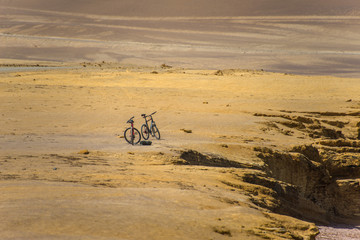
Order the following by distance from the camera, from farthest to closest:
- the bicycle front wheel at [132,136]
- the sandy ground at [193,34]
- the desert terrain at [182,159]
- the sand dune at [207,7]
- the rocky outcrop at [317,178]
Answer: the sand dune at [207,7]
the sandy ground at [193,34]
the bicycle front wheel at [132,136]
the rocky outcrop at [317,178]
the desert terrain at [182,159]

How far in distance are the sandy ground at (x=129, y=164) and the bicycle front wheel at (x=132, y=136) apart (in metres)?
0.13

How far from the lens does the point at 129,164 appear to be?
750 centimetres

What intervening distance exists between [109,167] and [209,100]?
1062cm

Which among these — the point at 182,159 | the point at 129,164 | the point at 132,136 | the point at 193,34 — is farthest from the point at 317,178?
the point at 193,34

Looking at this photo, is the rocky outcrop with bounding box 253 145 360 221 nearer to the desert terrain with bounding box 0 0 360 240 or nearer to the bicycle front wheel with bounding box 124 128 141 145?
the desert terrain with bounding box 0 0 360 240

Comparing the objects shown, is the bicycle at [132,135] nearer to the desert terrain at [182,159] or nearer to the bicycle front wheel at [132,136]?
the bicycle front wheel at [132,136]

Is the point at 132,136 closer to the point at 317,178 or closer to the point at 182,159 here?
the point at 182,159

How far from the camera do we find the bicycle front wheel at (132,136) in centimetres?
947

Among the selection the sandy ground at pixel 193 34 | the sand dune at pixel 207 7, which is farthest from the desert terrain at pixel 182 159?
the sand dune at pixel 207 7

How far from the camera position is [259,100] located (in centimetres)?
1747

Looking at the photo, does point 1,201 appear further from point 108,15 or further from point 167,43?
point 108,15

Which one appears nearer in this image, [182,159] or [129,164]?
[129,164]

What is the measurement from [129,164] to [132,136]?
200 centimetres

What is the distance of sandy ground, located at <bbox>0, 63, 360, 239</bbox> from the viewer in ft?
14.7
